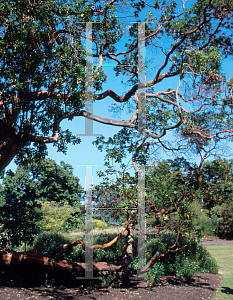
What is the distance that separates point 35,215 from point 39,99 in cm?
448

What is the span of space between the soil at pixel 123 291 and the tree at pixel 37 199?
6.59 feet

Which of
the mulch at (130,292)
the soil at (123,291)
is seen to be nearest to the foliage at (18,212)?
the soil at (123,291)

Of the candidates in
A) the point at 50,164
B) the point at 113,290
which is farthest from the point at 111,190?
the point at 50,164

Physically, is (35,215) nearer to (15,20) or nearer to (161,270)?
(161,270)

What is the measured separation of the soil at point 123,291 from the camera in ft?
17.8

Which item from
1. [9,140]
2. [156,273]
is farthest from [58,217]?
[9,140]

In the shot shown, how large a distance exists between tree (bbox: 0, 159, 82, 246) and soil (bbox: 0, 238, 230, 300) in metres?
2.01

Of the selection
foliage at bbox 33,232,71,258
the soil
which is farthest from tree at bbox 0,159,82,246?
the soil

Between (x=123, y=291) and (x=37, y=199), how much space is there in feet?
32.6

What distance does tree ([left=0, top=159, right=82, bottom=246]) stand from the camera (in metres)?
8.61

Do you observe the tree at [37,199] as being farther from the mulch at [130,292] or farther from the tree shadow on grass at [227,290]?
the tree shadow on grass at [227,290]

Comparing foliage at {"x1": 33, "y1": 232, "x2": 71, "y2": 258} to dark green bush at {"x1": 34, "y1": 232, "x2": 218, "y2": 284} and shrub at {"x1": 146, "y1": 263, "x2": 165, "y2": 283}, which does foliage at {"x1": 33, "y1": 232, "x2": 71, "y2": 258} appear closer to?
dark green bush at {"x1": 34, "y1": 232, "x2": 218, "y2": 284}

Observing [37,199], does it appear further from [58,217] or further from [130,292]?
[130,292]

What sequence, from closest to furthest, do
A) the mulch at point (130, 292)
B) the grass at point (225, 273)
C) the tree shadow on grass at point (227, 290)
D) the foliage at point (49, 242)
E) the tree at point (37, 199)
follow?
the mulch at point (130, 292) → the grass at point (225, 273) → the tree shadow on grass at point (227, 290) → the foliage at point (49, 242) → the tree at point (37, 199)
